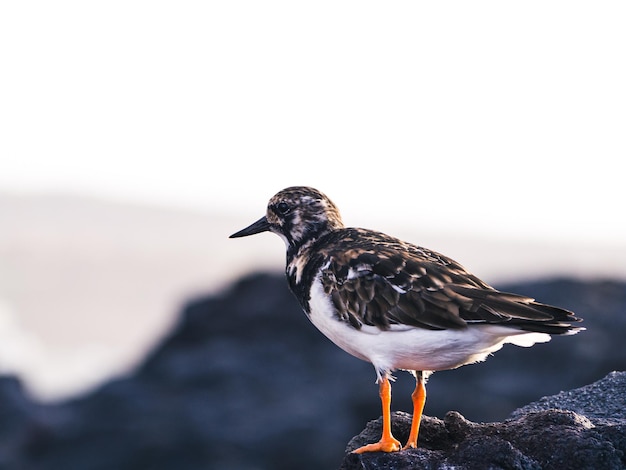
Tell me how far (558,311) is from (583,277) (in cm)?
1677

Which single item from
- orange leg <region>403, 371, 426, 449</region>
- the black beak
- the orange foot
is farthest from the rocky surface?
the orange foot

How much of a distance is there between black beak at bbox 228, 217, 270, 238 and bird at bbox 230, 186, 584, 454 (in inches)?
40.6

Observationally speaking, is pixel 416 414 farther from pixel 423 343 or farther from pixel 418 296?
pixel 418 296

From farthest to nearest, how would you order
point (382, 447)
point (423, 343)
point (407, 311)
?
point (407, 311)
point (423, 343)
point (382, 447)

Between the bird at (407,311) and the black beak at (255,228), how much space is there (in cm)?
103

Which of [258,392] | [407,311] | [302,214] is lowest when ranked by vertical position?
[258,392]

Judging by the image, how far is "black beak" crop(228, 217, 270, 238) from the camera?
11062mm

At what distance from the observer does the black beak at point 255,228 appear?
36.3ft

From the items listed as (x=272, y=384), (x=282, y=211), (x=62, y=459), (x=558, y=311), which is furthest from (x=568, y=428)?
(x=62, y=459)

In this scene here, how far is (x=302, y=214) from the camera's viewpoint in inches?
418

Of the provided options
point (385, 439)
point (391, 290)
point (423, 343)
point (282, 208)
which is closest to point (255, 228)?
point (282, 208)

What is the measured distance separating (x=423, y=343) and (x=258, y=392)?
49.2ft

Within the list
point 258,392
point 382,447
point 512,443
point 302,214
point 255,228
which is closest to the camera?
point 512,443

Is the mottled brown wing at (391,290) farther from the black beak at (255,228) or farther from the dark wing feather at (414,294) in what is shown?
the black beak at (255,228)
